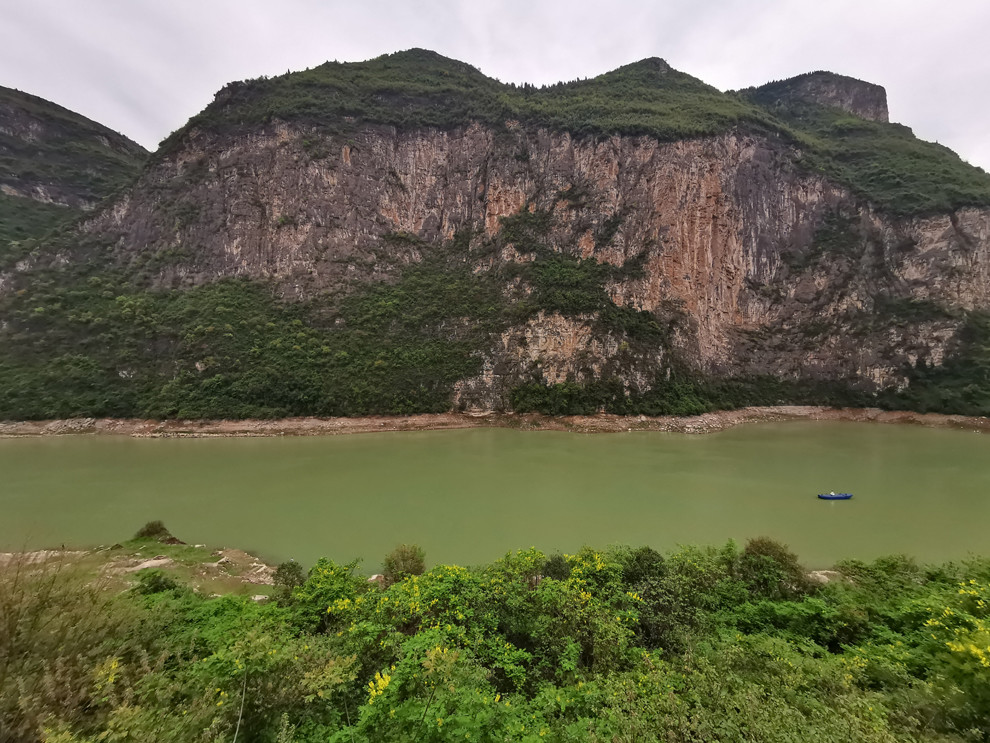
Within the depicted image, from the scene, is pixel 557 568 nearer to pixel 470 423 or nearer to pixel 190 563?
pixel 190 563

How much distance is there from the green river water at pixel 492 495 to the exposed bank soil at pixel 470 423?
2.49 meters

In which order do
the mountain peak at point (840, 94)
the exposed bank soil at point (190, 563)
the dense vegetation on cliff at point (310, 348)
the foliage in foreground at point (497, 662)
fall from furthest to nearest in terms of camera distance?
1. the mountain peak at point (840, 94)
2. the dense vegetation on cliff at point (310, 348)
3. the exposed bank soil at point (190, 563)
4. the foliage in foreground at point (497, 662)

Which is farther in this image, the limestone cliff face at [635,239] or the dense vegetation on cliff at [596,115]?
the dense vegetation on cliff at [596,115]

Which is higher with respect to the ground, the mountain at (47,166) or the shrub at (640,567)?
the mountain at (47,166)

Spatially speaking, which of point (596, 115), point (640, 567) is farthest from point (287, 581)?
point (596, 115)

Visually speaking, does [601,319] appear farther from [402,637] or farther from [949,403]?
[402,637]

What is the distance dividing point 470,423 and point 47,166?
56717mm

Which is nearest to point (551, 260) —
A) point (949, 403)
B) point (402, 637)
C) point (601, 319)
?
point (601, 319)

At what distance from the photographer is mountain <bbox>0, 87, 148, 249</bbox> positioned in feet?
140

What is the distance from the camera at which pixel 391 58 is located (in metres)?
57.3

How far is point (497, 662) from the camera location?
4512 millimetres

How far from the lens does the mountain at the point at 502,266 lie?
108 ft

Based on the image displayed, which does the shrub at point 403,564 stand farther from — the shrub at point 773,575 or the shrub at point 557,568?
the shrub at point 773,575

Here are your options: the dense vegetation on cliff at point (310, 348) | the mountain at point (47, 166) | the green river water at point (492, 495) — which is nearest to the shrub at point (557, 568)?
the green river water at point (492, 495)
